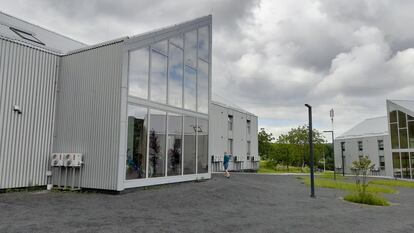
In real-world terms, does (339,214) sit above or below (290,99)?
below

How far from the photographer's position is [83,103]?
12.4 m

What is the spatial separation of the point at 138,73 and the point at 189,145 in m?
4.78

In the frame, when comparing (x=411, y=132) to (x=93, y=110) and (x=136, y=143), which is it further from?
(x=93, y=110)

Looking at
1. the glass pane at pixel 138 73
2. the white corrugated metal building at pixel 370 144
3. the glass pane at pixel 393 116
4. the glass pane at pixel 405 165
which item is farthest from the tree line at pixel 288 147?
the glass pane at pixel 138 73

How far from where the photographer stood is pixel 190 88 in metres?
16.0

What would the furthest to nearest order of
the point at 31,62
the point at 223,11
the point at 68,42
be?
the point at 223,11 < the point at 68,42 < the point at 31,62

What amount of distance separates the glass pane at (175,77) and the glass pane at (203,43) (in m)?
2.14

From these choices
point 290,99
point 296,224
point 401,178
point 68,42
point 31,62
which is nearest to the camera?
point 296,224

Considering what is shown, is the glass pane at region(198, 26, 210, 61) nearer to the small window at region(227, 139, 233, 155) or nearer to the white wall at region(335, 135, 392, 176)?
the small window at region(227, 139, 233, 155)

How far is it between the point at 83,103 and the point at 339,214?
1024 centimetres

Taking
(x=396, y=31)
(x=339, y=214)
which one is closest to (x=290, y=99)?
(x=396, y=31)

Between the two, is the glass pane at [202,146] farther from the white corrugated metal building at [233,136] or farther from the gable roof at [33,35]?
the white corrugated metal building at [233,136]

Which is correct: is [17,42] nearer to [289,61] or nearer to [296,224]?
[296,224]

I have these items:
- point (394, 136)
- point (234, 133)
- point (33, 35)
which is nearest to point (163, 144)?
point (33, 35)
